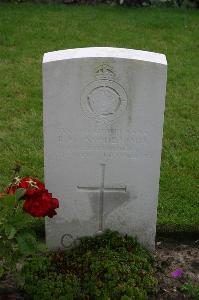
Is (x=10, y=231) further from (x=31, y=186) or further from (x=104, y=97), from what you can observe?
(x=104, y=97)

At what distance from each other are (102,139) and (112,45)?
15.1ft

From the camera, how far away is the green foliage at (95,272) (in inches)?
147

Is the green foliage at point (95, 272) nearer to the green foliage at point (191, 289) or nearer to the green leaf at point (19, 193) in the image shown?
the green foliage at point (191, 289)

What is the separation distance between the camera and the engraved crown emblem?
12.2 ft

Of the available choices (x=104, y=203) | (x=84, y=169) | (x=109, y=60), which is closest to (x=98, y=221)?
(x=104, y=203)

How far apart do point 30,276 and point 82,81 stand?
1228mm

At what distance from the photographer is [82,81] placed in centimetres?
374

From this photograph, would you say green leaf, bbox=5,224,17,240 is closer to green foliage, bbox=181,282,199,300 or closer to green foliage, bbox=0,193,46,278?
green foliage, bbox=0,193,46,278

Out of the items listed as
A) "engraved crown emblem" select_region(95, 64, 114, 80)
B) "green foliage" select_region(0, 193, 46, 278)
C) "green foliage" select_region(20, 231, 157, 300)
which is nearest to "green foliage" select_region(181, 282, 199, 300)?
"green foliage" select_region(20, 231, 157, 300)

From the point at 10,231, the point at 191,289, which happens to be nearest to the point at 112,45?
the point at 191,289

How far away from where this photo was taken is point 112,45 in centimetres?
834

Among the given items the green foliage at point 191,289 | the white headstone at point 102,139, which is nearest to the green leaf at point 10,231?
the white headstone at point 102,139

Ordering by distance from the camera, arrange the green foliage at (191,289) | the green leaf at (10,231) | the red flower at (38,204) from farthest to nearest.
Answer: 1. the green foliage at (191,289)
2. the red flower at (38,204)
3. the green leaf at (10,231)

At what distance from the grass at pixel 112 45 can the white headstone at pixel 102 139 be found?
627 mm
